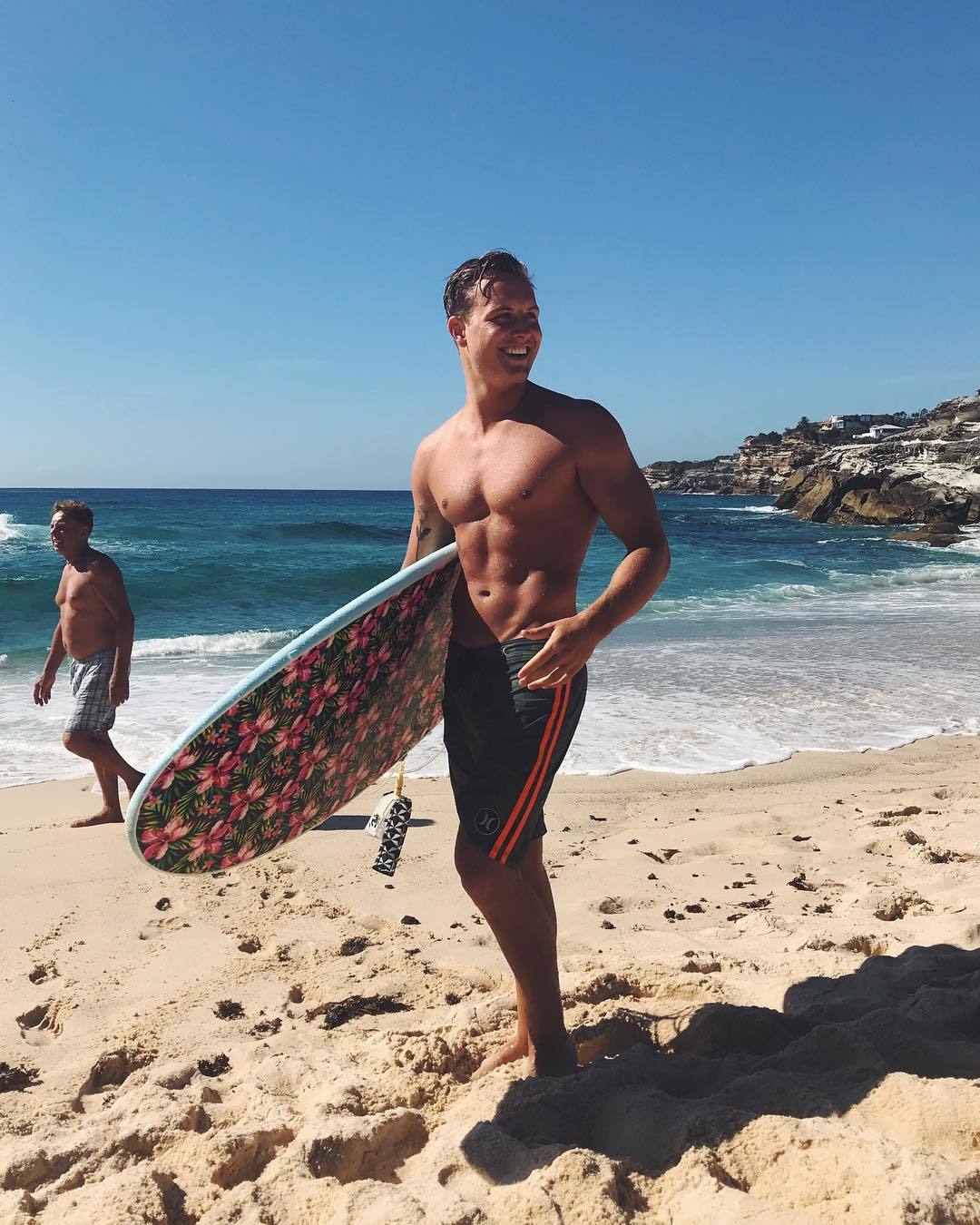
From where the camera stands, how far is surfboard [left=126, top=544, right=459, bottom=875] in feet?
7.32

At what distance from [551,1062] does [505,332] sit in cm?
194

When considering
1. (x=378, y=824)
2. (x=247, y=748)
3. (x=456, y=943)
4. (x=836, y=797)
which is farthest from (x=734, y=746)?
(x=247, y=748)

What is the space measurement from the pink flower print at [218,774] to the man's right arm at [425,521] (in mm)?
784

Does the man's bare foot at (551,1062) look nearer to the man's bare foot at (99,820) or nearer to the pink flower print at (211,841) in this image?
the pink flower print at (211,841)

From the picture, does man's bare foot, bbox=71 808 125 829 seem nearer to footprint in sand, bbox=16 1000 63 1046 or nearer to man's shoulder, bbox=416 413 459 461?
footprint in sand, bbox=16 1000 63 1046

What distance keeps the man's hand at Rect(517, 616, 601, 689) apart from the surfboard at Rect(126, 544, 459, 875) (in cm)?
47

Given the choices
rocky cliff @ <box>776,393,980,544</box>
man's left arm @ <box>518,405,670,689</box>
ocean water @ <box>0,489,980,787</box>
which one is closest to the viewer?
man's left arm @ <box>518,405,670,689</box>

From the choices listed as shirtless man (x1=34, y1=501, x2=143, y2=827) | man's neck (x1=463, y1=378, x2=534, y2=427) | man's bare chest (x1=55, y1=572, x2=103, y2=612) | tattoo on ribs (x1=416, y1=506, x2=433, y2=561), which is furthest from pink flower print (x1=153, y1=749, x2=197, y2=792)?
man's bare chest (x1=55, y1=572, x2=103, y2=612)

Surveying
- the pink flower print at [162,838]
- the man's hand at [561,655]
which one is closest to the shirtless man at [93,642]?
the pink flower print at [162,838]

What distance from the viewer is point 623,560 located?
218 cm

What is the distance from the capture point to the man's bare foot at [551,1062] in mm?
2342

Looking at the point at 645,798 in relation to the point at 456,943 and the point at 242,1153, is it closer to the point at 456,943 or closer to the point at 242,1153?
the point at 456,943

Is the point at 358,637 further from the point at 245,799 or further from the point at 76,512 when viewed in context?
the point at 76,512

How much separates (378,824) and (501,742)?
0.64 meters
